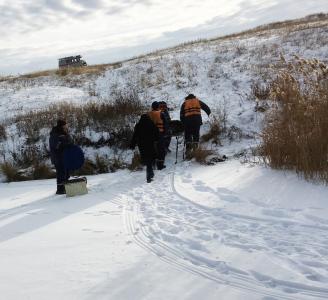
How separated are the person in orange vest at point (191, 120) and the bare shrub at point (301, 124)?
12.9ft

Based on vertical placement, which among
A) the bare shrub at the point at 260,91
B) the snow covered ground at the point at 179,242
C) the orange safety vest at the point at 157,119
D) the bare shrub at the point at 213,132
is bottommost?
the snow covered ground at the point at 179,242

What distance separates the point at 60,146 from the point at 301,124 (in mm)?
5430

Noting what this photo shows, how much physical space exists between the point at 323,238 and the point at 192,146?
23.2 feet

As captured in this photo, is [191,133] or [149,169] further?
[191,133]

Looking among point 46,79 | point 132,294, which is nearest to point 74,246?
point 132,294

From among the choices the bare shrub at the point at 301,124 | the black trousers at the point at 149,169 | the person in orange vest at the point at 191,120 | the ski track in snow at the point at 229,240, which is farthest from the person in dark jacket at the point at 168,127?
the ski track in snow at the point at 229,240

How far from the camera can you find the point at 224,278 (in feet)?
14.8

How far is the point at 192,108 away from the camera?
12.4 m

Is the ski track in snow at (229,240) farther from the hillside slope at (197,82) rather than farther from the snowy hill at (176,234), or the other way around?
the hillside slope at (197,82)

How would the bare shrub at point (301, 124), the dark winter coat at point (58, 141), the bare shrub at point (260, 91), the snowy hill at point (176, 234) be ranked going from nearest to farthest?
the snowy hill at point (176, 234)
the bare shrub at point (301, 124)
the dark winter coat at point (58, 141)
the bare shrub at point (260, 91)

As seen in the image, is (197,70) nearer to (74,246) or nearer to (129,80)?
(129,80)

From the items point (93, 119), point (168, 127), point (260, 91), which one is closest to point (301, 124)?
point (168, 127)

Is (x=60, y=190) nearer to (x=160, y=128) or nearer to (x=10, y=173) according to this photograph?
(x=160, y=128)

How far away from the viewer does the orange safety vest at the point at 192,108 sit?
40.6 ft
